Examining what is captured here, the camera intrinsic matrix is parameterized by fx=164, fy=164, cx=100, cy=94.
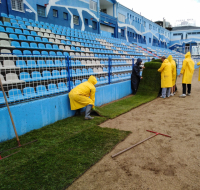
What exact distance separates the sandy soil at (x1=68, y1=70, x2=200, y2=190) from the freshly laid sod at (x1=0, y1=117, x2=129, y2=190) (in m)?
0.18

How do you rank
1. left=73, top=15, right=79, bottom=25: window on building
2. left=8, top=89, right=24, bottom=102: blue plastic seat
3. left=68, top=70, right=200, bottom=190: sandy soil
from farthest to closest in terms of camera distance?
left=73, top=15, right=79, bottom=25: window on building → left=8, top=89, right=24, bottom=102: blue plastic seat → left=68, top=70, right=200, bottom=190: sandy soil

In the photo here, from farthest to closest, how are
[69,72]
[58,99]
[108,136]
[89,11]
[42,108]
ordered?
1. [89,11]
2. [69,72]
3. [58,99]
4. [42,108]
5. [108,136]

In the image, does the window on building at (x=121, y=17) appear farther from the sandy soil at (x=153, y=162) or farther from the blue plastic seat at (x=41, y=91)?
the sandy soil at (x=153, y=162)

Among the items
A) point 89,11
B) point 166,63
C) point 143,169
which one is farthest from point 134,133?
point 89,11

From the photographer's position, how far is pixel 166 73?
686 centimetres

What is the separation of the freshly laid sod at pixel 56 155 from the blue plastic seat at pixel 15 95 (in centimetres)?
81

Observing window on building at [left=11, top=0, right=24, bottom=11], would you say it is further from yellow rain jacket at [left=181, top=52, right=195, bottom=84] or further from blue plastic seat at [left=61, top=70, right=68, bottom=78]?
yellow rain jacket at [left=181, top=52, right=195, bottom=84]

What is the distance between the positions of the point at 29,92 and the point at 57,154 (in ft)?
6.15

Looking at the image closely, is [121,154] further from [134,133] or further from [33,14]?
[33,14]

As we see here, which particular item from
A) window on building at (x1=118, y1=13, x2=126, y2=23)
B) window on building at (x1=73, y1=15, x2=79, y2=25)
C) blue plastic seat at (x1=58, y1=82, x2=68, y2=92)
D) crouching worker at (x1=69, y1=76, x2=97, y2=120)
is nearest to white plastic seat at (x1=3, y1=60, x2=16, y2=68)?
blue plastic seat at (x1=58, y1=82, x2=68, y2=92)

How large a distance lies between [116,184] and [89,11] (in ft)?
51.9

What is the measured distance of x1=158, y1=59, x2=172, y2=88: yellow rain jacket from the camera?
268 inches

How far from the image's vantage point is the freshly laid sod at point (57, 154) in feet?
6.91

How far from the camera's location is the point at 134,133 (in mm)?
3623
